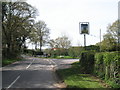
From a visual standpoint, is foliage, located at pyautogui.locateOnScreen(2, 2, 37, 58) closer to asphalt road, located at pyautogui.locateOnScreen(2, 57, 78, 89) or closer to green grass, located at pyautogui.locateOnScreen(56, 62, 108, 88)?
asphalt road, located at pyautogui.locateOnScreen(2, 57, 78, 89)

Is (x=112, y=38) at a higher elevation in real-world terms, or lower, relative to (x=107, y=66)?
higher

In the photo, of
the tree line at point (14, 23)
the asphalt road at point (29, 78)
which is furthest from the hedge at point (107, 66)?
the tree line at point (14, 23)

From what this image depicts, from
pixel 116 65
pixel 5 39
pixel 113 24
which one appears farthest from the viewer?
pixel 113 24

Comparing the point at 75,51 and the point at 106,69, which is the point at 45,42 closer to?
the point at 75,51

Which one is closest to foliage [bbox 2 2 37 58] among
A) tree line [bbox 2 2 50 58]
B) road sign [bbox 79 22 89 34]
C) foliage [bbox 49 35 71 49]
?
tree line [bbox 2 2 50 58]

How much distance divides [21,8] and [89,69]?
30.8 m

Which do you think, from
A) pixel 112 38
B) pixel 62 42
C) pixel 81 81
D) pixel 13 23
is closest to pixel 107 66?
pixel 81 81

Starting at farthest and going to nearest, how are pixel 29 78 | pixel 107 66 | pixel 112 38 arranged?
pixel 112 38
pixel 29 78
pixel 107 66

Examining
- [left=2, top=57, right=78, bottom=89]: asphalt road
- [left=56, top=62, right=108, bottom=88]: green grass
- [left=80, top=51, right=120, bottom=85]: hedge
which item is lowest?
[left=2, top=57, right=78, bottom=89]: asphalt road

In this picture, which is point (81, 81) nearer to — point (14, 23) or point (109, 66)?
point (109, 66)

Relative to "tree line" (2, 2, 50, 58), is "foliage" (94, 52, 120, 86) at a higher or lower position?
lower

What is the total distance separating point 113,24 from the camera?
57.1 m

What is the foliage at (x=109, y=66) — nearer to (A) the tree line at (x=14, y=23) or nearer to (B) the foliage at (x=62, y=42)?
(A) the tree line at (x=14, y=23)

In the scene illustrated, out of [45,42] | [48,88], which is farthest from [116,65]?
[45,42]
